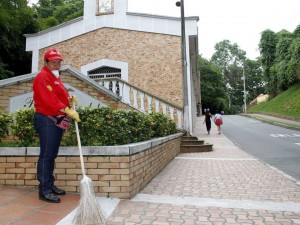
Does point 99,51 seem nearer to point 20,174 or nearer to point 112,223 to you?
point 20,174

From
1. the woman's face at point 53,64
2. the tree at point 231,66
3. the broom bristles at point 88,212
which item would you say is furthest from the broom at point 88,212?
the tree at point 231,66

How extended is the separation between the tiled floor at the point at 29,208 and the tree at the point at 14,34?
12.1 metres

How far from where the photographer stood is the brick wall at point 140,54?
13.5 meters

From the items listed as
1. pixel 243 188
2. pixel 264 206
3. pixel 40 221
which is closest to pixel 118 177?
pixel 40 221

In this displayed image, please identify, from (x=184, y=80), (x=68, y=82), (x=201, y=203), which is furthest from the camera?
(x=184, y=80)

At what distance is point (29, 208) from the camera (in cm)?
351

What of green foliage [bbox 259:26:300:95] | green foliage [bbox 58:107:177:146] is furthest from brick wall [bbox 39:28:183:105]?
green foliage [bbox 259:26:300:95]

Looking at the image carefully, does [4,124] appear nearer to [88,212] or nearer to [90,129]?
[90,129]

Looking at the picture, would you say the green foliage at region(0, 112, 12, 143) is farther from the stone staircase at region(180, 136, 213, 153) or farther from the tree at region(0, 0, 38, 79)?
the tree at region(0, 0, 38, 79)

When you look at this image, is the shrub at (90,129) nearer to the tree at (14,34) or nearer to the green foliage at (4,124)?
the green foliage at (4,124)

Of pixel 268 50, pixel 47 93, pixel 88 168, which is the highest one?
pixel 268 50

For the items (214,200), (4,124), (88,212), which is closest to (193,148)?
(214,200)

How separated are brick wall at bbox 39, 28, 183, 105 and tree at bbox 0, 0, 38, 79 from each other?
8.01 ft

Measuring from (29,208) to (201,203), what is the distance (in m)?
2.32
